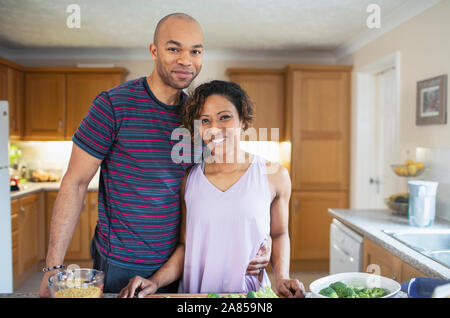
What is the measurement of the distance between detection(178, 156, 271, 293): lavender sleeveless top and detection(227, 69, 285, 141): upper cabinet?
2.13 m

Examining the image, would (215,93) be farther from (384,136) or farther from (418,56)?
(384,136)

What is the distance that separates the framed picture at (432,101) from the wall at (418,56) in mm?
27

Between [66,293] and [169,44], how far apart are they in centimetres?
46

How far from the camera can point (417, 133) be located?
183 centimetres

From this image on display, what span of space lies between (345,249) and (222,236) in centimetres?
117

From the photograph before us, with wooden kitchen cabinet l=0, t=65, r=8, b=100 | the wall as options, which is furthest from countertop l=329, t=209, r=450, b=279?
wooden kitchen cabinet l=0, t=65, r=8, b=100

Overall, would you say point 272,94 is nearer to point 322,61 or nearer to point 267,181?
point 322,61

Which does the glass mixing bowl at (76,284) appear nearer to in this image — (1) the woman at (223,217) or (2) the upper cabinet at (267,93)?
(1) the woman at (223,217)

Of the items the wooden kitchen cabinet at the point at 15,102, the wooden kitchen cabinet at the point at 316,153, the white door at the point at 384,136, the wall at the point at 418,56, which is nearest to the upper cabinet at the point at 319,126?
the wooden kitchen cabinet at the point at 316,153

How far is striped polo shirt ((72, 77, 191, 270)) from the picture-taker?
A: 2.51 ft

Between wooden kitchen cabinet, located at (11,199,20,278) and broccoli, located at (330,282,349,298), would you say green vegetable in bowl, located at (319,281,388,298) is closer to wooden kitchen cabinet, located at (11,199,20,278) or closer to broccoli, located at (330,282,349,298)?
broccoli, located at (330,282,349,298)

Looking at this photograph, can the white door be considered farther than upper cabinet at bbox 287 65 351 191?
No

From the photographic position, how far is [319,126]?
110 inches
